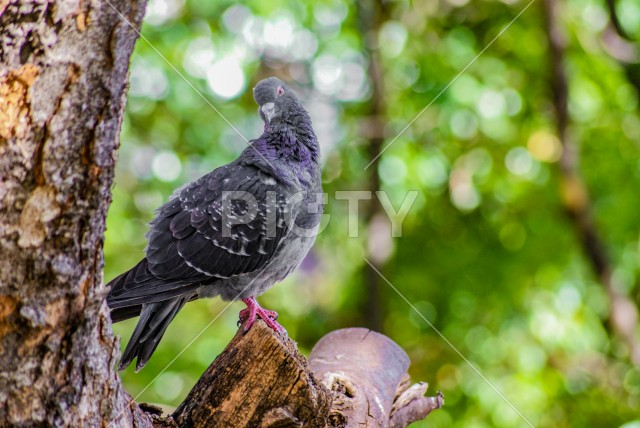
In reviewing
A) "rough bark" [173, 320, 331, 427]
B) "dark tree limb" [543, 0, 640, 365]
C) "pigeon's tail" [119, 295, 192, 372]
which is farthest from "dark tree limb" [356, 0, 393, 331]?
"rough bark" [173, 320, 331, 427]

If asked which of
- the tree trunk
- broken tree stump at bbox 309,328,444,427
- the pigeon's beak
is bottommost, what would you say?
broken tree stump at bbox 309,328,444,427

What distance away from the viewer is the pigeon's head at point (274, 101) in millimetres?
4504

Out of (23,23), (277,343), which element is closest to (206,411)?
(277,343)

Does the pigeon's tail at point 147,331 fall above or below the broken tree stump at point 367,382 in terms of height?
above

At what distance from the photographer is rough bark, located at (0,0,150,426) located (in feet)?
6.64

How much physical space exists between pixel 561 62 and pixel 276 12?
2.72 metres

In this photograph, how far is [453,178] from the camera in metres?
7.05

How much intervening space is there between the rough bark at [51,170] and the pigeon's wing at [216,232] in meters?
1.68

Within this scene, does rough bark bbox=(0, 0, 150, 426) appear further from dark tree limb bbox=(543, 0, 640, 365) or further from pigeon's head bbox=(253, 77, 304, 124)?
dark tree limb bbox=(543, 0, 640, 365)

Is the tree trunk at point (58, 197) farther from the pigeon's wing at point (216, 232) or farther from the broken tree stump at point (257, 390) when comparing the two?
the pigeon's wing at point (216, 232)

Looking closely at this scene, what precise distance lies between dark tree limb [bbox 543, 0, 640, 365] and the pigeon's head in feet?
9.77

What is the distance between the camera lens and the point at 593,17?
754 centimetres
